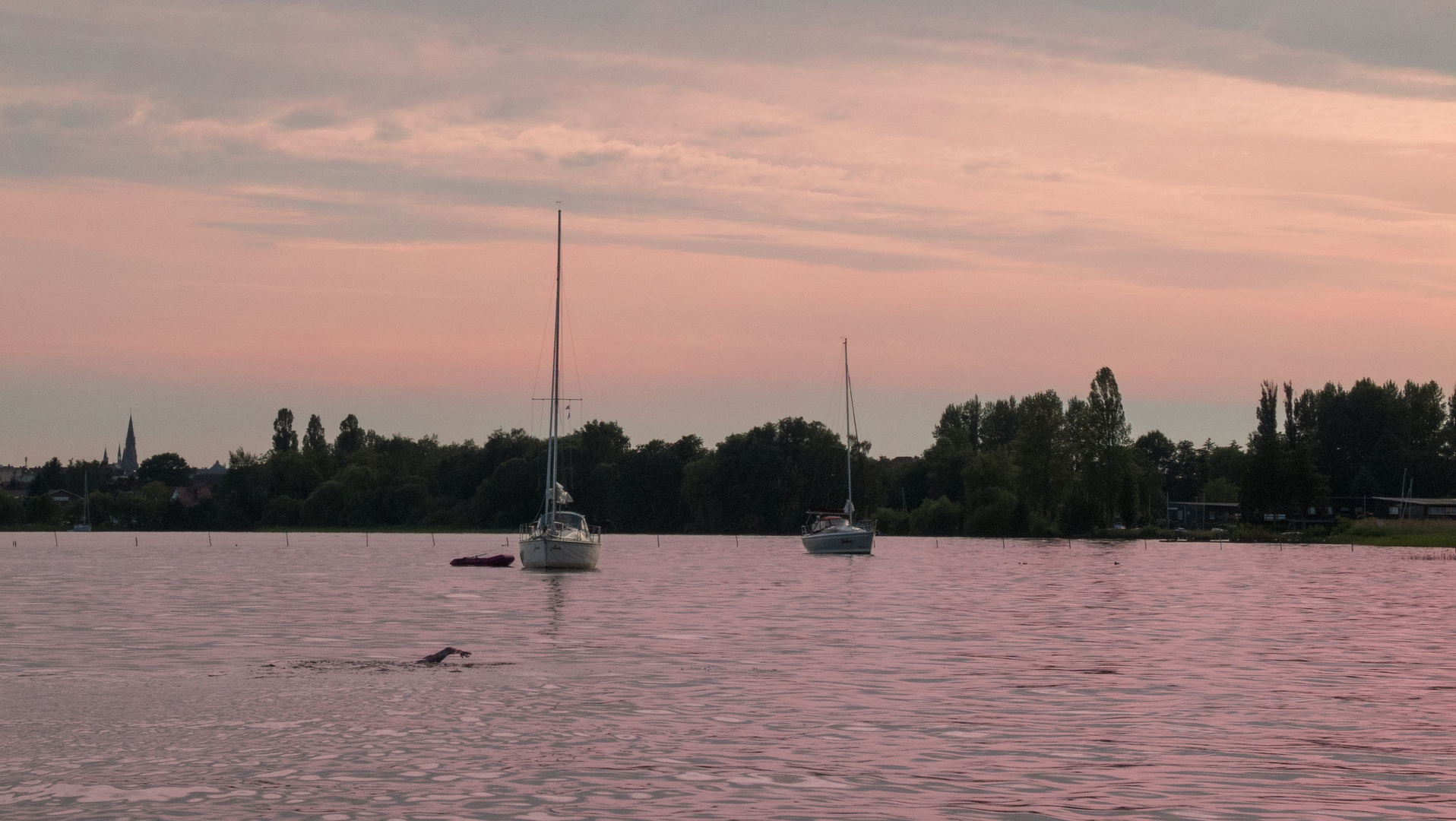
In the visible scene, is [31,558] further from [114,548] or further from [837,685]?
[837,685]

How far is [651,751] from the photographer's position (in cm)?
2323

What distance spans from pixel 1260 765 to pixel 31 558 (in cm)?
12334

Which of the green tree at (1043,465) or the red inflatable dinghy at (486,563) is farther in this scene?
the green tree at (1043,465)

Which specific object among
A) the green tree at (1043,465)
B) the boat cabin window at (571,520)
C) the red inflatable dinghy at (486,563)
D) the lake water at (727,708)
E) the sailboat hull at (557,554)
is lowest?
the lake water at (727,708)

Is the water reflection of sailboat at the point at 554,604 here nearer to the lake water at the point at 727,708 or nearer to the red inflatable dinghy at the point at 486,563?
the lake water at the point at 727,708

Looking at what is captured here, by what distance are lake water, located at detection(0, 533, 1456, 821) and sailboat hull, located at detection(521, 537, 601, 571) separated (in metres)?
24.5

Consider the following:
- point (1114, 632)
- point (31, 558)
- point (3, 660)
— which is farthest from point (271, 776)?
point (31, 558)

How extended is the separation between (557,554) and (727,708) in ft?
209

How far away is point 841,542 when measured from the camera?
127938 mm

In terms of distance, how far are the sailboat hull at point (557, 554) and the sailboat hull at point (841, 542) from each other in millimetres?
38475

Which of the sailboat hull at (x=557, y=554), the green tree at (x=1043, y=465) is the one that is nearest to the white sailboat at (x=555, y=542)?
the sailboat hull at (x=557, y=554)

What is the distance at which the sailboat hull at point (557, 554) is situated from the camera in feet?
298

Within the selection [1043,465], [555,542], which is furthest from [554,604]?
[1043,465]

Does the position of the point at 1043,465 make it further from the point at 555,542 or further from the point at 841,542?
the point at 555,542
